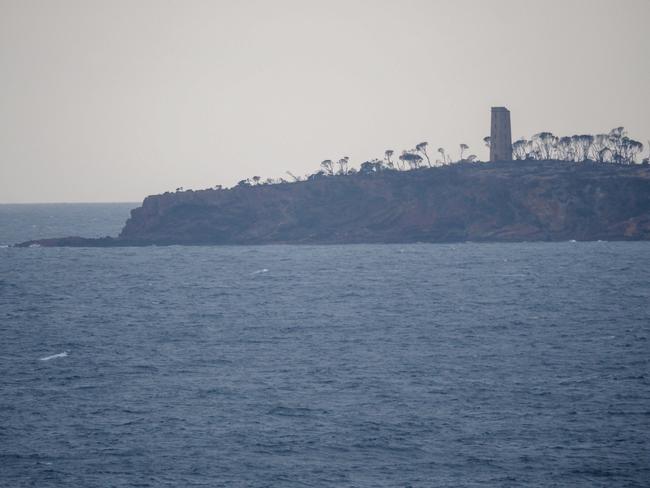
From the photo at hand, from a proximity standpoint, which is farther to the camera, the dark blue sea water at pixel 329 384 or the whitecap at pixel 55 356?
the whitecap at pixel 55 356

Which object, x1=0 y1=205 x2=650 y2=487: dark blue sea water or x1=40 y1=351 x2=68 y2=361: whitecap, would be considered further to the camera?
x1=40 y1=351 x2=68 y2=361: whitecap

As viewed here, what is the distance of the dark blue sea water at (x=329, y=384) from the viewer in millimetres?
48312

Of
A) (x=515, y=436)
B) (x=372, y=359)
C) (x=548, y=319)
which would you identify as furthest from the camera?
(x=548, y=319)

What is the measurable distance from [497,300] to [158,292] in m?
44.7

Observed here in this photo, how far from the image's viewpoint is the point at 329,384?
64.8 m

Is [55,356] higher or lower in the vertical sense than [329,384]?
higher

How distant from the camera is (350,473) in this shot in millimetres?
47062

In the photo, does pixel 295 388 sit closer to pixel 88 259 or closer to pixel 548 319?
pixel 548 319

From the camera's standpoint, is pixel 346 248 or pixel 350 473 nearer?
pixel 350 473

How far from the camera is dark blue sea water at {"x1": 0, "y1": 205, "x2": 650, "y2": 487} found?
48312 millimetres

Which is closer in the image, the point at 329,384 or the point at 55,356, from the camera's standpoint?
the point at 329,384

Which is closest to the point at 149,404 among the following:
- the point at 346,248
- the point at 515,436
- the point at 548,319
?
the point at 515,436

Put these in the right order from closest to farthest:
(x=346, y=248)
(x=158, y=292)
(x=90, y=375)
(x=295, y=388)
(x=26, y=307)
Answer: (x=295, y=388), (x=90, y=375), (x=26, y=307), (x=158, y=292), (x=346, y=248)

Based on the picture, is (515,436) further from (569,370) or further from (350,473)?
(569,370)
